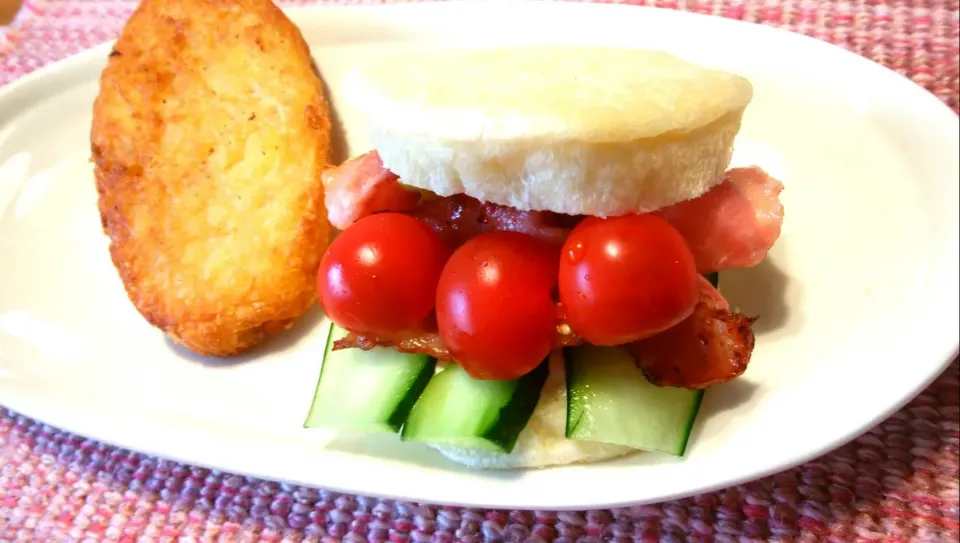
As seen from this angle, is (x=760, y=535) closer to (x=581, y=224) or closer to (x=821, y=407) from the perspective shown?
(x=821, y=407)

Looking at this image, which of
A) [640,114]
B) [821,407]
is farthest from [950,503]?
[640,114]

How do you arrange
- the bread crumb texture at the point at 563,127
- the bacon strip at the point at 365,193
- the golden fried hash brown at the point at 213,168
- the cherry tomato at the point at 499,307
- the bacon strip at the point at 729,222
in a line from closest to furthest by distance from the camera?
the bread crumb texture at the point at 563,127, the cherry tomato at the point at 499,307, the bacon strip at the point at 729,222, the bacon strip at the point at 365,193, the golden fried hash brown at the point at 213,168

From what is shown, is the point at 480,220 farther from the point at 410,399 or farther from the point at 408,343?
the point at 410,399

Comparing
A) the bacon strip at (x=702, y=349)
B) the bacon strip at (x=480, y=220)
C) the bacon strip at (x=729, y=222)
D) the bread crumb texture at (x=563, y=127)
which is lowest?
the bacon strip at (x=702, y=349)

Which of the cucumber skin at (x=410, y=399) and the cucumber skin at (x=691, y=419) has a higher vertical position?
the cucumber skin at (x=691, y=419)

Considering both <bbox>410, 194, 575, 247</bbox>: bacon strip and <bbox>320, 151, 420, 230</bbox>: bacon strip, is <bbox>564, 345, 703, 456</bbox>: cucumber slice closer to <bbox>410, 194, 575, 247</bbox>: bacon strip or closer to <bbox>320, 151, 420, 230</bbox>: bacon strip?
<bbox>410, 194, 575, 247</bbox>: bacon strip

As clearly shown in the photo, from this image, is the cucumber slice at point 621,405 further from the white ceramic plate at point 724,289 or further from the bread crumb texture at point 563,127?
the bread crumb texture at point 563,127

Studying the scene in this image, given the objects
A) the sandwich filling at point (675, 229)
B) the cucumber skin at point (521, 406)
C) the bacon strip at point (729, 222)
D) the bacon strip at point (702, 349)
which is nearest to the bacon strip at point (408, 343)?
the sandwich filling at point (675, 229)
